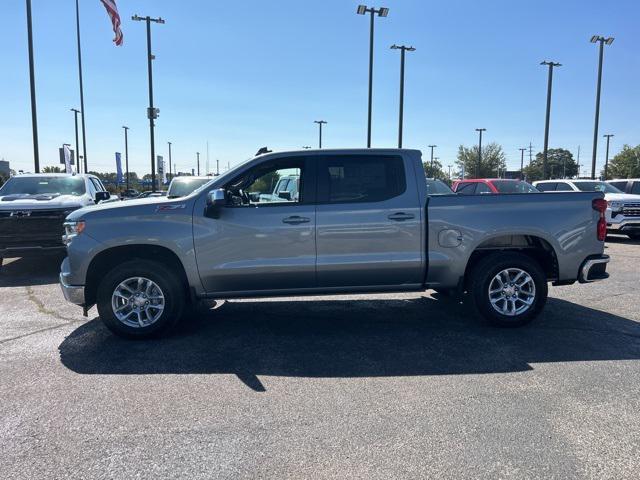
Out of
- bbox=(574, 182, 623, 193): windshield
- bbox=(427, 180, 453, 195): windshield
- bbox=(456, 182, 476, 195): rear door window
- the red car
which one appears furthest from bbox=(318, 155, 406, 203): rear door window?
bbox=(574, 182, 623, 193): windshield

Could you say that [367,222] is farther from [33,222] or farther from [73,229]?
[33,222]

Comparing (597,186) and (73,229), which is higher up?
(597,186)

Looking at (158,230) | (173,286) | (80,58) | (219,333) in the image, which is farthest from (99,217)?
(80,58)

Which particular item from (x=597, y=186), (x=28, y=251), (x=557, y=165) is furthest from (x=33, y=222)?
(x=557, y=165)

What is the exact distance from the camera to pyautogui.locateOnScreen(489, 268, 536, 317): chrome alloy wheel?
5.66m

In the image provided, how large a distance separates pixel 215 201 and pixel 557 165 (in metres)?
128

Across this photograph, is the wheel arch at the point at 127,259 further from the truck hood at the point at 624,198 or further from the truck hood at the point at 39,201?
the truck hood at the point at 624,198

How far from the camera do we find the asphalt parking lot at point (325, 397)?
301 centimetres

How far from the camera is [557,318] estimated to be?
6.14m

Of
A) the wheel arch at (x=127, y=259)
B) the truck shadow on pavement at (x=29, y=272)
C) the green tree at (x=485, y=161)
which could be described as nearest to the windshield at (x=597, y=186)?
the wheel arch at (x=127, y=259)

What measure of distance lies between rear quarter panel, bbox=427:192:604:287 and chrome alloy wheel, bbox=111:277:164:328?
9.81 ft

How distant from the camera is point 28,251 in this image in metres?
8.97

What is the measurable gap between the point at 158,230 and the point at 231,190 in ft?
2.90

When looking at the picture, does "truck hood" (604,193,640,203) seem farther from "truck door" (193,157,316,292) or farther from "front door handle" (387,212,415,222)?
"truck door" (193,157,316,292)
